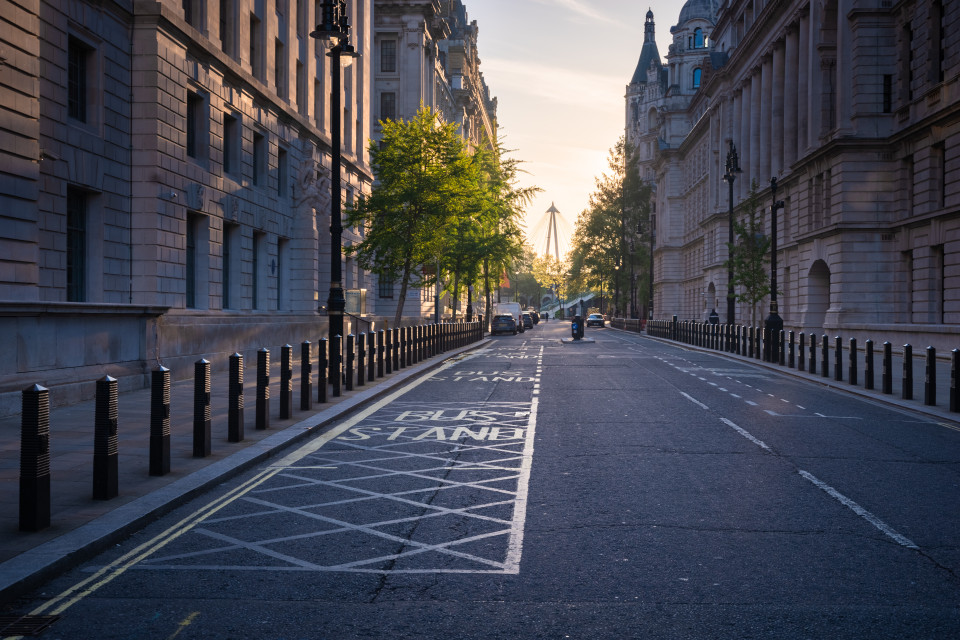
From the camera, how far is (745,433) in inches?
448

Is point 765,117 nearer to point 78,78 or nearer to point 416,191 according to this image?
point 416,191

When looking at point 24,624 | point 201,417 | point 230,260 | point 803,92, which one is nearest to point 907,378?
point 201,417

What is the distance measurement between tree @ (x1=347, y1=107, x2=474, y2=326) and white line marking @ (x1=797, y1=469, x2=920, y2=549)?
884 inches

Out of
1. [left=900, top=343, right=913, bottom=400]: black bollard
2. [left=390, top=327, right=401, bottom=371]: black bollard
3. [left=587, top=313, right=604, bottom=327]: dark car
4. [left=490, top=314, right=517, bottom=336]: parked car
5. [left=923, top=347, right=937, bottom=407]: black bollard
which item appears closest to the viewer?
[left=923, top=347, right=937, bottom=407]: black bollard

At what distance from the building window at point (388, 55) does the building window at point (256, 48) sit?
32.6 metres

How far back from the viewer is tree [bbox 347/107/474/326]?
29719mm

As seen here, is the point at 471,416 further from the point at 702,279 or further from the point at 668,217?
the point at 668,217

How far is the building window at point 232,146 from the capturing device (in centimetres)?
2481

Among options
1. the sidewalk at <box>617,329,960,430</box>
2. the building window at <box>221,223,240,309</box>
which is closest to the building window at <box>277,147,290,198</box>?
the building window at <box>221,223,240,309</box>

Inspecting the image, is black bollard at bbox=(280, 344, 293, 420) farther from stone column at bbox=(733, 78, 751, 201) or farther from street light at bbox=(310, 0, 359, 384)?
stone column at bbox=(733, 78, 751, 201)

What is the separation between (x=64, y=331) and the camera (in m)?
13.9

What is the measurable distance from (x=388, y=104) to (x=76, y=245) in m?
45.0

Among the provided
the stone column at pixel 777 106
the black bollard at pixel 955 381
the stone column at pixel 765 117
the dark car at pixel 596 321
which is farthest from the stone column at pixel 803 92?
the dark car at pixel 596 321

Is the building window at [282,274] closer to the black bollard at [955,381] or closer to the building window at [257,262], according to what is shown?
the building window at [257,262]
